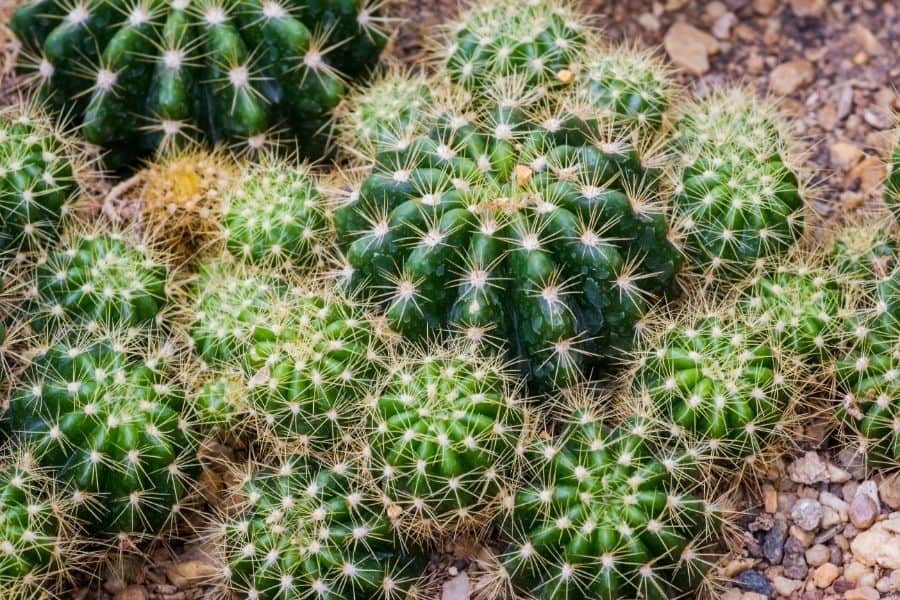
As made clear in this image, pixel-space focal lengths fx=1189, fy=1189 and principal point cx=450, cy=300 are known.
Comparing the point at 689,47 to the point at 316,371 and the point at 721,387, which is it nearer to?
the point at 721,387

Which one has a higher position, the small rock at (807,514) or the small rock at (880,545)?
the small rock at (880,545)

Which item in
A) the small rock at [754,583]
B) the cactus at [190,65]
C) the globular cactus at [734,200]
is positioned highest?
the globular cactus at [734,200]

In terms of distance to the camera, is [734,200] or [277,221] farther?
[277,221]

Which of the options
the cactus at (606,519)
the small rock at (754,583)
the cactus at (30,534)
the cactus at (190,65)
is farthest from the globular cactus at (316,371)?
the small rock at (754,583)

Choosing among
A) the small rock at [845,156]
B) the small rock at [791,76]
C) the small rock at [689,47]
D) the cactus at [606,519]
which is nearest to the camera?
the cactus at [606,519]

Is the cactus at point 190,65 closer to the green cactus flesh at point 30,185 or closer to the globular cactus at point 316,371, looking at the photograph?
the green cactus flesh at point 30,185

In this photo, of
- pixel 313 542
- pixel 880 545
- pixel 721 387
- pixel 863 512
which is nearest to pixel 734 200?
pixel 721 387
